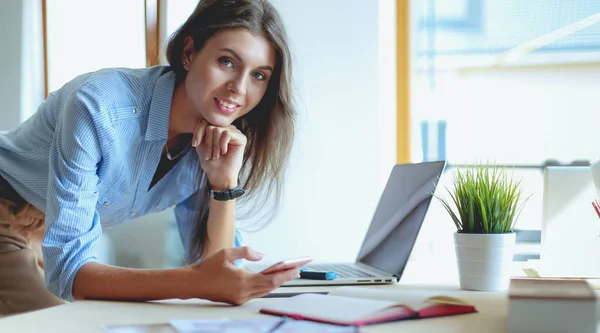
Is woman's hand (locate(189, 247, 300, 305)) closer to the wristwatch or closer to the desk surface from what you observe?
the desk surface

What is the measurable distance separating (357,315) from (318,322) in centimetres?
5

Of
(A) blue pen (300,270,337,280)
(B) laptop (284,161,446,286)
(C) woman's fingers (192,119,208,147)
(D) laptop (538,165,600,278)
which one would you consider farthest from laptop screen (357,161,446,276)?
(C) woman's fingers (192,119,208,147)

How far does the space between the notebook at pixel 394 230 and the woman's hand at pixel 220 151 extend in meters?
0.23

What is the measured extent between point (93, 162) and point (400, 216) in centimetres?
65

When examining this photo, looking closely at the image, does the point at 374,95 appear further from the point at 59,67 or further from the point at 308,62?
the point at 59,67

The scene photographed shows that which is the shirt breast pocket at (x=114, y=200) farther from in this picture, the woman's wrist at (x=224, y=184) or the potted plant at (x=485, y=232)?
the potted plant at (x=485, y=232)

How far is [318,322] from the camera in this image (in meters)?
0.82

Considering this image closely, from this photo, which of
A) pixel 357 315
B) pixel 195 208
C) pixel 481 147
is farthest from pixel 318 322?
pixel 481 147

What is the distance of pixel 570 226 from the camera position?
138cm

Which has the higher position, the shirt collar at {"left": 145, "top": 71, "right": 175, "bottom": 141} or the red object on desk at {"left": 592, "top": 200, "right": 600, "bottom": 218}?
the shirt collar at {"left": 145, "top": 71, "right": 175, "bottom": 141}

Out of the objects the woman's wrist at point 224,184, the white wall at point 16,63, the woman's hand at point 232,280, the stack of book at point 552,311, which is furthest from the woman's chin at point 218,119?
the white wall at point 16,63

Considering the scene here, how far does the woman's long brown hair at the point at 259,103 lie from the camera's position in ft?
4.96

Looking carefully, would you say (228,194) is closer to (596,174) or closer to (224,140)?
(224,140)

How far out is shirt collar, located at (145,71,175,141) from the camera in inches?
57.7
